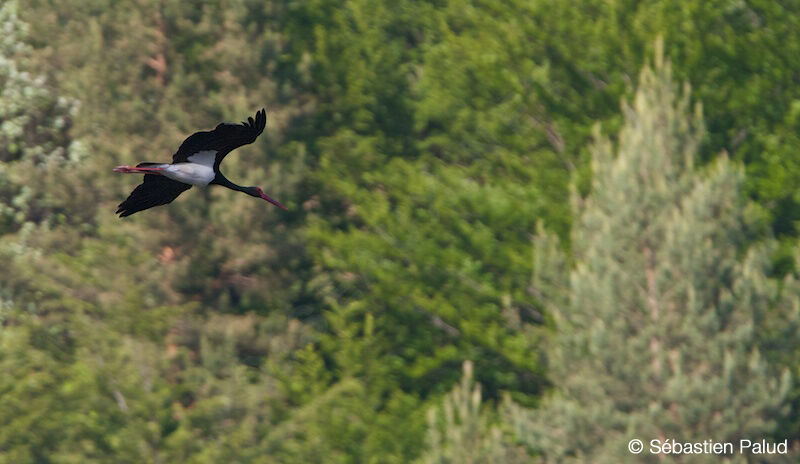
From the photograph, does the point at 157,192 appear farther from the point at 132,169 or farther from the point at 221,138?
the point at 132,169

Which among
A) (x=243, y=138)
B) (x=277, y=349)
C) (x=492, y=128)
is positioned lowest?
(x=277, y=349)

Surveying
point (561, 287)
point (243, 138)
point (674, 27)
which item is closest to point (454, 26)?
point (674, 27)

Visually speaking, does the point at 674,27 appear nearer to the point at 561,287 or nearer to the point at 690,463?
the point at 561,287

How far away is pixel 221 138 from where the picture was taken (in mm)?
13680

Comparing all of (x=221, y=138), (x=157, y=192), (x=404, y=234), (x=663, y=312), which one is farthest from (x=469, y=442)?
(x=221, y=138)

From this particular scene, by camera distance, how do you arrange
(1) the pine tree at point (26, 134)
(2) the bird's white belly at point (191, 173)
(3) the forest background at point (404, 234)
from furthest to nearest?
(1) the pine tree at point (26, 134), (3) the forest background at point (404, 234), (2) the bird's white belly at point (191, 173)

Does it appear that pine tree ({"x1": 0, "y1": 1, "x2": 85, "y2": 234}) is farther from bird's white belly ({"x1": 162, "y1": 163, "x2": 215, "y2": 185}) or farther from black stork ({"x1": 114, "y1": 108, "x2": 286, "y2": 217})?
bird's white belly ({"x1": 162, "y1": 163, "x2": 215, "y2": 185})

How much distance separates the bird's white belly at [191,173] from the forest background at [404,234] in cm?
1239

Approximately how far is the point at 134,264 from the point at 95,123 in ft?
10.0

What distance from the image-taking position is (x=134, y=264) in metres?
31.7

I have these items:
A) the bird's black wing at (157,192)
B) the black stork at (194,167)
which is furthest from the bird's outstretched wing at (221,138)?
the bird's black wing at (157,192)

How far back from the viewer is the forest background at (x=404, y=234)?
2680 cm

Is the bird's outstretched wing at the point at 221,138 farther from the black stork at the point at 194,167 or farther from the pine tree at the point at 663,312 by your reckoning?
the pine tree at the point at 663,312

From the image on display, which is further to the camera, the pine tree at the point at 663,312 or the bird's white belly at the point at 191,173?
the pine tree at the point at 663,312
